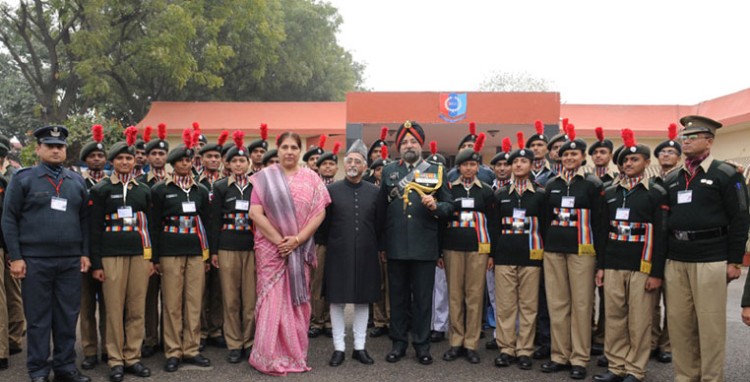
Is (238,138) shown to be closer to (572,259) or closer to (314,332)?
(314,332)

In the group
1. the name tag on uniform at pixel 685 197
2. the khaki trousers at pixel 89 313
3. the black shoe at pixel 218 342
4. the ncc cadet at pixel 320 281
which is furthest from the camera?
the ncc cadet at pixel 320 281

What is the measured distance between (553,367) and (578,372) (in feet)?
0.73

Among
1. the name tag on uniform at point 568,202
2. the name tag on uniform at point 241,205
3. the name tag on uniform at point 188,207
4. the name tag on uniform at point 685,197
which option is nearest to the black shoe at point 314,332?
the name tag on uniform at point 241,205

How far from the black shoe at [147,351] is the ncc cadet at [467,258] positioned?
267 centimetres

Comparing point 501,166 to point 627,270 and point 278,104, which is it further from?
point 278,104

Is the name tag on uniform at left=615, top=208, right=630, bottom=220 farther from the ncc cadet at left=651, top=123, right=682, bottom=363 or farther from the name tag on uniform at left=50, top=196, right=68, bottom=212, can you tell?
the name tag on uniform at left=50, top=196, right=68, bottom=212

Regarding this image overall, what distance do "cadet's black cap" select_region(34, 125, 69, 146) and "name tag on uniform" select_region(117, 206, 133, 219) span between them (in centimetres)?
69

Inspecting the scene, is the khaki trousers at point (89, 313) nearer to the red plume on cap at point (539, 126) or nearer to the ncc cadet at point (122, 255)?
the ncc cadet at point (122, 255)

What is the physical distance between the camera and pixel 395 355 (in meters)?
5.16

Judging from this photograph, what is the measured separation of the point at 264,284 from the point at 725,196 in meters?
3.56

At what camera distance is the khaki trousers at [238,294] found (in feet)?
17.0

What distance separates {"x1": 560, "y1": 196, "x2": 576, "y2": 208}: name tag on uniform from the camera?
4.87m

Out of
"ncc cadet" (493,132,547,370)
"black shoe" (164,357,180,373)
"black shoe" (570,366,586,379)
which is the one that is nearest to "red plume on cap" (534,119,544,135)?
"ncc cadet" (493,132,547,370)

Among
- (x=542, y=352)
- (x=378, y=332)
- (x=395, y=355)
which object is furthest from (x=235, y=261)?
(x=542, y=352)
